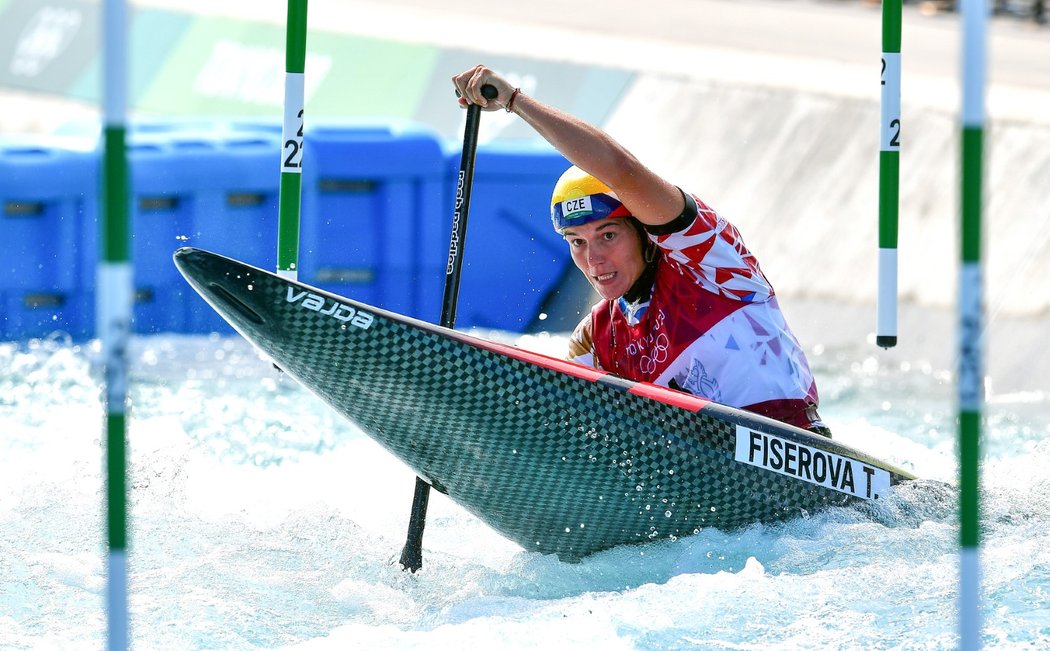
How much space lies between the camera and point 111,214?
2.20 meters

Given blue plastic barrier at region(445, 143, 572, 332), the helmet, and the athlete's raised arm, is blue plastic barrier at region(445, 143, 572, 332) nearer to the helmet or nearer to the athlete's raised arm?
the helmet

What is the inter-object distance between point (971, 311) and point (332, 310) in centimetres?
178

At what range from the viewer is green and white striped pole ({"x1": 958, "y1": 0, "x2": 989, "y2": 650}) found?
2125 millimetres

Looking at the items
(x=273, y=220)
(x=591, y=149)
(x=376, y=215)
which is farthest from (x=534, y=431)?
(x=376, y=215)

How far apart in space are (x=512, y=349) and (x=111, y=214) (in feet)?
5.29

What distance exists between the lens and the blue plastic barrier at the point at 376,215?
762 cm

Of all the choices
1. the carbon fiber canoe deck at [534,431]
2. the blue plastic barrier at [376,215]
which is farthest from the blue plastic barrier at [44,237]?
the carbon fiber canoe deck at [534,431]

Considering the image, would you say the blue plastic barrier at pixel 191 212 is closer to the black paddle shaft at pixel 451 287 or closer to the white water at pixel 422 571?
the white water at pixel 422 571

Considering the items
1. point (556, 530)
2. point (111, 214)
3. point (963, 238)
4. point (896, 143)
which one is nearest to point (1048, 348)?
point (896, 143)

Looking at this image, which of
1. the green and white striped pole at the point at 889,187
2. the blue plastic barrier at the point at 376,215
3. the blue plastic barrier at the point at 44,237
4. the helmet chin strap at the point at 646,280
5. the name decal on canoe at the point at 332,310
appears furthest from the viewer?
the blue plastic barrier at the point at 376,215

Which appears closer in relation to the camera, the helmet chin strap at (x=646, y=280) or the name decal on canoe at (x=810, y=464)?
the name decal on canoe at (x=810, y=464)

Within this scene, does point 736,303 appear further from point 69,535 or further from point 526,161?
point 526,161

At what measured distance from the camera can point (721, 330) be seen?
3.93 metres

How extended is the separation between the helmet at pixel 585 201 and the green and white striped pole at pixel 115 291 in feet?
5.90
